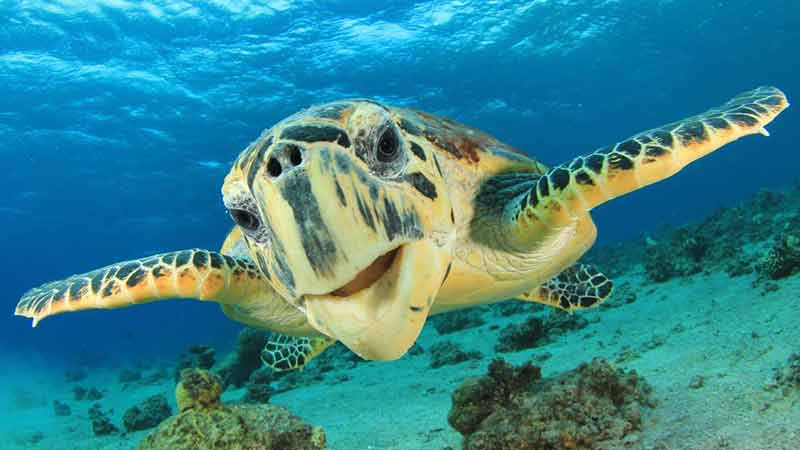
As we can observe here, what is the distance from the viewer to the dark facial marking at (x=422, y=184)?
78.0 inches

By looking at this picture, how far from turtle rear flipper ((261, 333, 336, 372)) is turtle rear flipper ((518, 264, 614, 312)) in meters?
2.44

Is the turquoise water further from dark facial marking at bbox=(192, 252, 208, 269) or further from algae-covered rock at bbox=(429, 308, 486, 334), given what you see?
dark facial marking at bbox=(192, 252, 208, 269)

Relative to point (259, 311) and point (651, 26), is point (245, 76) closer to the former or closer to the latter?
point (259, 311)

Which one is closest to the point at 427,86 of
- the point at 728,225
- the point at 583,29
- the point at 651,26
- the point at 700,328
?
the point at 583,29

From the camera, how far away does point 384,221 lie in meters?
1.70

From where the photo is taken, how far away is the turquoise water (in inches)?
667

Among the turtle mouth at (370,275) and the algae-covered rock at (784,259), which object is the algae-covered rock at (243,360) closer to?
the algae-covered rock at (784,259)

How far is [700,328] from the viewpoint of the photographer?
4457 mm

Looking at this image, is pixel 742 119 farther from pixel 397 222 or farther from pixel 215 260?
pixel 215 260

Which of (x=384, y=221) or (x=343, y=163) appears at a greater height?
(x=343, y=163)

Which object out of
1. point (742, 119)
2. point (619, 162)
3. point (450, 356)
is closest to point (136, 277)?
point (619, 162)

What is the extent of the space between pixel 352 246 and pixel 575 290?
444 cm

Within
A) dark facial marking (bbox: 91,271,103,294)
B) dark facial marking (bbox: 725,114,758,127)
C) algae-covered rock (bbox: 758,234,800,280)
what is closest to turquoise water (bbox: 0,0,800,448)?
algae-covered rock (bbox: 758,234,800,280)

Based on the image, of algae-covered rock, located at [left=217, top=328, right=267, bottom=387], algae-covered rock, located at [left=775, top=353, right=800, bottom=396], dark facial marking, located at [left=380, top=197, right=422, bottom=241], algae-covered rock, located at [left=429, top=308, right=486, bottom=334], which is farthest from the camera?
algae-covered rock, located at [left=429, top=308, right=486, bottom=334]
